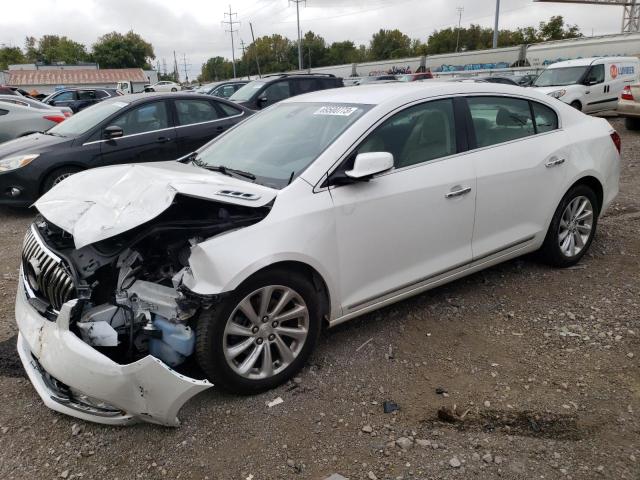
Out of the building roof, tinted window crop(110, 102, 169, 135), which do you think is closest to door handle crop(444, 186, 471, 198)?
tinted window crop(110, 102, 169, 135)

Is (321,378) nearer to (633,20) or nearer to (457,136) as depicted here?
(457,136)

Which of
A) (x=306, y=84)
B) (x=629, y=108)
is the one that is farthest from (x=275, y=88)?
(x=629, y=108)

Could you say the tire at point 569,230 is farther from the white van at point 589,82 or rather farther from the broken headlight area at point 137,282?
the white van at point 589,82

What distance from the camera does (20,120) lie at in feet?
33.9

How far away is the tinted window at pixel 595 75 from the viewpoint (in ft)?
48.9

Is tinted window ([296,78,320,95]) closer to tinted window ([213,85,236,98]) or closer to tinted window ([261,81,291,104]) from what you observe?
tinted window ([261,81,291,104])

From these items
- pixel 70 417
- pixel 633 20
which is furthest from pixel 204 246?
pixel 633 20

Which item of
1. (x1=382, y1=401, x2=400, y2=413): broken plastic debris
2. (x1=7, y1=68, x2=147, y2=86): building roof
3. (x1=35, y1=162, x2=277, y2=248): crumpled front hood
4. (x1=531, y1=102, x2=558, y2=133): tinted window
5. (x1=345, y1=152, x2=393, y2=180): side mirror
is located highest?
(x1=7, y1=68, x2=147, y2=86): building roof

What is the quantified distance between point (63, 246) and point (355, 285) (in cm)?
172

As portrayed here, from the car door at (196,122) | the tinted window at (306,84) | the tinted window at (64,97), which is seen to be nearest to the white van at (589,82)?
the tinted window at (306,84)

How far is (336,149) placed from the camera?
10.4 feet

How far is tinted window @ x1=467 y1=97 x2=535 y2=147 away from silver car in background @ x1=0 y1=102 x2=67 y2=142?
952 centimetres

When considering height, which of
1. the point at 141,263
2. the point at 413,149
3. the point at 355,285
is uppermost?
the point at 413,149

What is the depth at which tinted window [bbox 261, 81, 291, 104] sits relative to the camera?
11.6m
